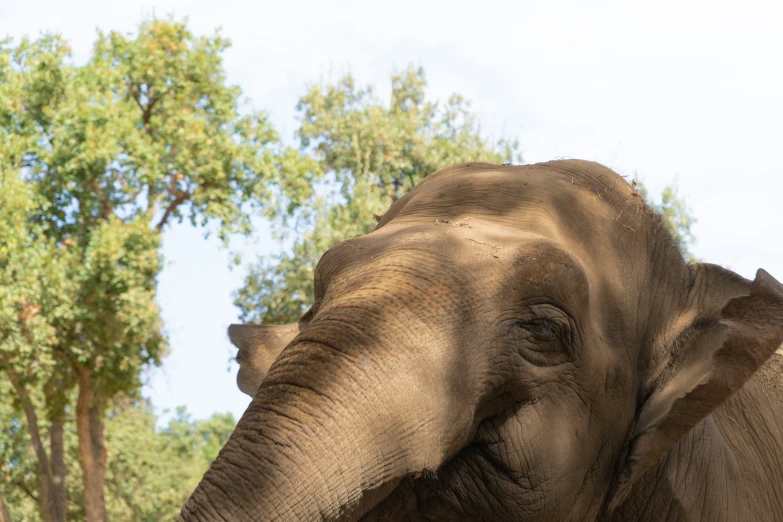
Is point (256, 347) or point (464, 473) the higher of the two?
point (256, 347)

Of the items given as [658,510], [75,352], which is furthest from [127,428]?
[658,510]

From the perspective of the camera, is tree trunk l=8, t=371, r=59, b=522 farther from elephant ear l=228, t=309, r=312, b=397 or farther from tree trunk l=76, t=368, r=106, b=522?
elephant ear l=228, t=309, r=312, b=397

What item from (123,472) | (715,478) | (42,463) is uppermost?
(123,472)

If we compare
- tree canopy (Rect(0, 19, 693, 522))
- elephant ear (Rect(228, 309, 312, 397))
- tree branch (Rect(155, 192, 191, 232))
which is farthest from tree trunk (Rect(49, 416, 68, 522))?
elephant ear (Rect(228, 309, 312, 397))

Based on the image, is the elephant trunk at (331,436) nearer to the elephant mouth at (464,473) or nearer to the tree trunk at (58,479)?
the elephant mouth at (464,473)

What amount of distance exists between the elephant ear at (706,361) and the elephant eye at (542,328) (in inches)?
16.4

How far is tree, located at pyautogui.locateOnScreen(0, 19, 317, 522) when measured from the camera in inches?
715

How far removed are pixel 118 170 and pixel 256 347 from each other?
1537cm

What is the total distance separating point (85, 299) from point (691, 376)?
15.9 m

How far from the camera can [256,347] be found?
182 inches

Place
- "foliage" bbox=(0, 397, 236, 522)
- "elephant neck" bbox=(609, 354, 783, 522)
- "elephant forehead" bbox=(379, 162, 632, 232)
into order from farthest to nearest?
1. "foliage" bbox=(0, 397, 236, 522)
2. "elephant neck" bbox=(609, 354, 783, 522)
3. "elephant forehead" bbox=(379, 162, 632, 232)

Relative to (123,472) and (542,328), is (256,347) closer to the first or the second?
(542,328)

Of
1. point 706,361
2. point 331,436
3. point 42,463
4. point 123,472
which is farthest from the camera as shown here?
point 123,472

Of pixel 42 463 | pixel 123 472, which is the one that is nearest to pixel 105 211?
pixel 42 463
